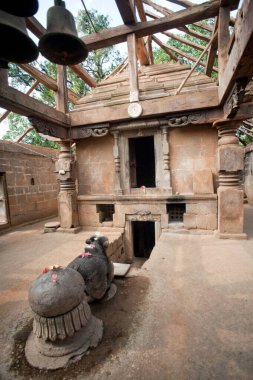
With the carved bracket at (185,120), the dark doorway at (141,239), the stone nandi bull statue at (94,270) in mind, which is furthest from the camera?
the dark doorway at (141,239)

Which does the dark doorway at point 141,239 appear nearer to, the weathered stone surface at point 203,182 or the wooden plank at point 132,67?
the weathered stone surface at point 203,182

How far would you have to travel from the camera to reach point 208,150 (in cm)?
503

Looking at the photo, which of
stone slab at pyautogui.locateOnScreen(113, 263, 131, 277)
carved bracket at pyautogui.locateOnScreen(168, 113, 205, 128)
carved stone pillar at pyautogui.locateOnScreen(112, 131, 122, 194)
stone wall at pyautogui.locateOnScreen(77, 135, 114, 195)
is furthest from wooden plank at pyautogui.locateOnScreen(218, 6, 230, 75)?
stone slab at pyautogui.locateOnScreen(113, 263, 131, 277)

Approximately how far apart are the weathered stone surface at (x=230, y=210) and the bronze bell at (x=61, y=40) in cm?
381

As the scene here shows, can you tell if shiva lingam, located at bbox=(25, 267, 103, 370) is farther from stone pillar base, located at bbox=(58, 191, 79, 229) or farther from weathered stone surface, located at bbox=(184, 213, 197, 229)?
stone pillar base, located at bbox=(58, 191, 79, 229)

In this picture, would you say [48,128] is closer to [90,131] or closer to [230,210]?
[90,131]

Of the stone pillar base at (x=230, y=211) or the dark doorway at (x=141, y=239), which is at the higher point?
the stone pillar base at (x=230, y=211)

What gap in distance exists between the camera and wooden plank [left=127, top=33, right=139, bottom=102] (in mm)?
4422

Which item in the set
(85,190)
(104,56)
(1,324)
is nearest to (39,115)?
(85,190)

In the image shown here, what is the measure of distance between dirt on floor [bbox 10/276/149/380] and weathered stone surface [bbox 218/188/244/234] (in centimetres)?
255

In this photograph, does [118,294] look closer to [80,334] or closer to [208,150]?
[80,334]

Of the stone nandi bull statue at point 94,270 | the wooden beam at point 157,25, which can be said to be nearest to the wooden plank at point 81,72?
the wooden beam at point 157,25

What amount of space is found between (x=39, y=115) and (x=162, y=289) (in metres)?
4.10

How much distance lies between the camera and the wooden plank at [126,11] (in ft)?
12.2
